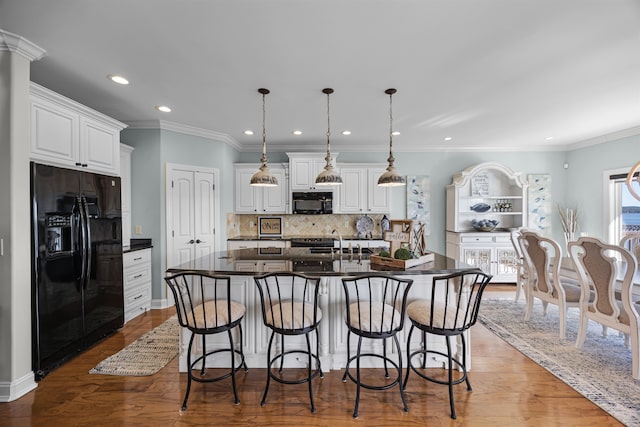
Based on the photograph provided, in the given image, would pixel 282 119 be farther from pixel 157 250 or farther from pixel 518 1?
pixel 518 1

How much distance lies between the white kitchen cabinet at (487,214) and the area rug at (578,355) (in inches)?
51.8

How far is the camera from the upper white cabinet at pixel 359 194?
536 centimetres

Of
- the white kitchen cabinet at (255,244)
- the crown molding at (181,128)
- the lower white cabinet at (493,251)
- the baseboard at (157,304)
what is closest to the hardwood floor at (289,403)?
the baseboard at (157,304)

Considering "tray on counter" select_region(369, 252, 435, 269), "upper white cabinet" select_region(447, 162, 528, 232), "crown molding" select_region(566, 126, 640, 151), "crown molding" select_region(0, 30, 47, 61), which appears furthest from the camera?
"upper white cabinet" select_region(447, 162, 528, 232)

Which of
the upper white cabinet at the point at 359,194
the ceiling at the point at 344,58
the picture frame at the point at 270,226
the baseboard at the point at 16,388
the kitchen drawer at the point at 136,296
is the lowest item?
the baseboard at the point at 16,388

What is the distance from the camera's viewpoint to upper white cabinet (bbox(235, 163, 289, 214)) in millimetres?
5309

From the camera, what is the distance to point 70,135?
266 cm

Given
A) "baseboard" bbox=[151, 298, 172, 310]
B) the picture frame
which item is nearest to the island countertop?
"baseboard" bbox=[151, 298, 172, 310]

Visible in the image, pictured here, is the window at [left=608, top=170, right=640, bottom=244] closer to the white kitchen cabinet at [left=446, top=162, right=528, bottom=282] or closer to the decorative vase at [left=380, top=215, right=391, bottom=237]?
the white kitchen cabinet at [left=446, top=162, right=528, bottom=282]

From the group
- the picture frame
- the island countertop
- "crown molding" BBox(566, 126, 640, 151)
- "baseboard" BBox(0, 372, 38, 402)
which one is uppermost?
"crown molding" BBox(566, 126, 640, 151)

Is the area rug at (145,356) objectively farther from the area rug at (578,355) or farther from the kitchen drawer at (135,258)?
the area rug at (578,355)

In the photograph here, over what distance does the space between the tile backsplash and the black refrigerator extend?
2526 millimetres

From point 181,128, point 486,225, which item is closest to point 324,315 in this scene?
point 181,128

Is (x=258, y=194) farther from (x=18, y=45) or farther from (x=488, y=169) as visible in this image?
(x=488, y=169)
